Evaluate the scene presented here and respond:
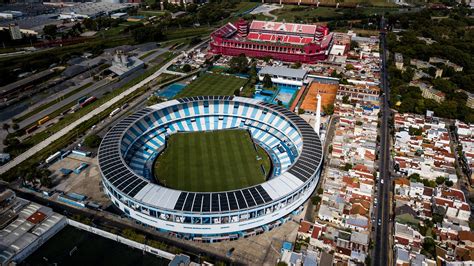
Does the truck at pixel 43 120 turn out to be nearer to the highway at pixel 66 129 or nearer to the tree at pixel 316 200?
the highway at pixel 66 129

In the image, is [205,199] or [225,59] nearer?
[205,199]

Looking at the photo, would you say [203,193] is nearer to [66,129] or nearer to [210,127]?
[210,127]

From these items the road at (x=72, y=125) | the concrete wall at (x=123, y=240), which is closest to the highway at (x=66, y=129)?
the road at (x=72, y=125)

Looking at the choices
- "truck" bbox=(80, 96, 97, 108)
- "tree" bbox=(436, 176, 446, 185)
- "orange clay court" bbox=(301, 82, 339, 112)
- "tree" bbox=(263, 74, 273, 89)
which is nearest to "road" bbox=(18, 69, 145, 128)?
"truck" bbox=(80, 96, 97, 108)

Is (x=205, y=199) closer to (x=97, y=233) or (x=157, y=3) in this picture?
(x=97, y=233)

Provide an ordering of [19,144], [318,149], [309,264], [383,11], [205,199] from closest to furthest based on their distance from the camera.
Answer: [309,264], [205,199], [318,149], [19,144], [383,11]

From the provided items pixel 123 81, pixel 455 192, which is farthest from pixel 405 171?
pixel 123 81
